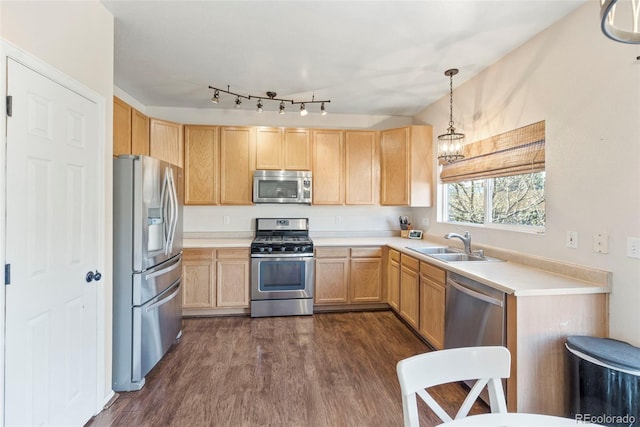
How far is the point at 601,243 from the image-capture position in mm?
1809

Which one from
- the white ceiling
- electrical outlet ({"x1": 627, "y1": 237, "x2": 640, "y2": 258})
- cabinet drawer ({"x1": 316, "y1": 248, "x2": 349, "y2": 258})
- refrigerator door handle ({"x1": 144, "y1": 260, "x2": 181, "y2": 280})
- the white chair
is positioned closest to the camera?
the white chair

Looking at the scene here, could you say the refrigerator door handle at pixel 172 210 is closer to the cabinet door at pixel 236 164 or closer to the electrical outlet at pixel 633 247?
the cabinet door at pixel 236 164

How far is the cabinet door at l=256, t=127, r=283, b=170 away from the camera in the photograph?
394 cm

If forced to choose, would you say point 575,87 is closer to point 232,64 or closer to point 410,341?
point 410,341

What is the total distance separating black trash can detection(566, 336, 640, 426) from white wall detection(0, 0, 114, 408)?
9.18 feet

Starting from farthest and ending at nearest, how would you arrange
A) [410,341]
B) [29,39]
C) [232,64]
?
[410,341] < [232,64] < [29,39]

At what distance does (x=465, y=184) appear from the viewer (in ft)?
11.0

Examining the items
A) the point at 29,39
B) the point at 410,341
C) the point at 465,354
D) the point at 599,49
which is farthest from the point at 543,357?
the point at 29,39

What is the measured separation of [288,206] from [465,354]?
3318 millimetres

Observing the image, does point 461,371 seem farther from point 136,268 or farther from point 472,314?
point 136,268

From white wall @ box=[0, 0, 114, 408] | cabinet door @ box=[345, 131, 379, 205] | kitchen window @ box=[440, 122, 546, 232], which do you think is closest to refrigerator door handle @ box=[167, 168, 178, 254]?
white wall @ box=[0, 0, 114, 408]

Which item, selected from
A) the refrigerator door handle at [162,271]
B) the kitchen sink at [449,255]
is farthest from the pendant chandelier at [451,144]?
the refrigerator door handle at [162,271]

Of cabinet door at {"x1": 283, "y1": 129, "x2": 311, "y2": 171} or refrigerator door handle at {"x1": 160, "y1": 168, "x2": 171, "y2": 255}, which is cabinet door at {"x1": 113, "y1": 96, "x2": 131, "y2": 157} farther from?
cabinet door at {"x1": 283, "y1": 129, "x2": 311, "y2": 171}

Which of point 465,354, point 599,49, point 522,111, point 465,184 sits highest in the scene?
point 599,49
